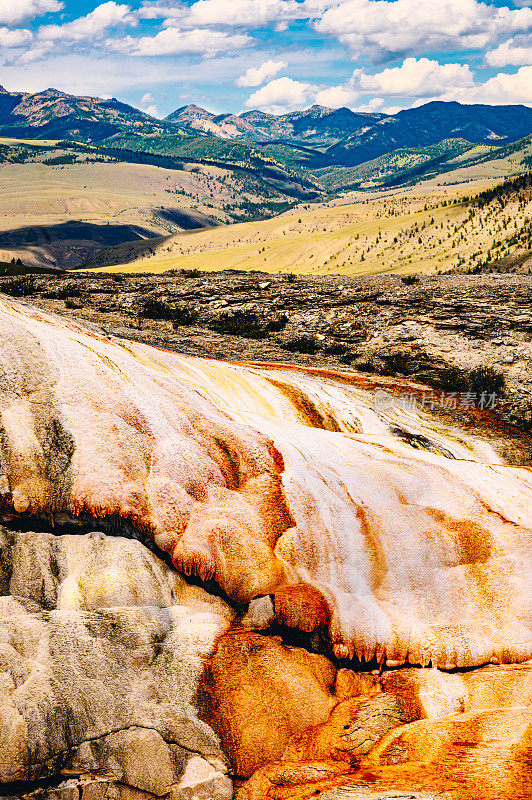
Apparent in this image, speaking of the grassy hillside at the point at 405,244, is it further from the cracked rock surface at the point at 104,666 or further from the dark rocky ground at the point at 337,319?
the cracked rock surface at the point at 104,666

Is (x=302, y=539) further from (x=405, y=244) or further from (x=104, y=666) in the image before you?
(x=405, y=244)

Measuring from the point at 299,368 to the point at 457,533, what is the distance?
40.8 ft

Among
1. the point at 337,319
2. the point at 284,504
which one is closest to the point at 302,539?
the point at 284,504

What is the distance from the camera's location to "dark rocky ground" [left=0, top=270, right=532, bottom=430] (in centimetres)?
2419

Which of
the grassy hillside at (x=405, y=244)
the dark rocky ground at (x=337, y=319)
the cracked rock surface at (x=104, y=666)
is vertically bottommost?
the cracked rock surface at (x=104, y=666)

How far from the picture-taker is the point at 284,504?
11570 millimetres

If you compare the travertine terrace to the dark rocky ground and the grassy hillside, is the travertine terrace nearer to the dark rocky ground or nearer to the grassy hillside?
the dark rocky ground

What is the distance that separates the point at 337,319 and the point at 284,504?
20356mm

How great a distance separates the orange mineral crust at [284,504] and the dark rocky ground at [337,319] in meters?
9.63

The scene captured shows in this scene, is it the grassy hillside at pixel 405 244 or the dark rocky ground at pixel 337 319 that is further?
the grassy hillside at pixel 405 244

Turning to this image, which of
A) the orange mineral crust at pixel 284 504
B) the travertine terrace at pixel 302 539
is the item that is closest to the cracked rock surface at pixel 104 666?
the travertine terrace at pixel 302 539

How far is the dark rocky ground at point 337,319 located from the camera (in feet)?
79.4

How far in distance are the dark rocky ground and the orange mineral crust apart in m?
9.63

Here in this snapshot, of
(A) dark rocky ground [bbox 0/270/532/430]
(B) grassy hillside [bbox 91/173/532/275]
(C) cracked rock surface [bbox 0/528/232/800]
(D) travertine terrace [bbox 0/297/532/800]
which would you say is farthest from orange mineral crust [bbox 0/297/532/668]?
(B) grassy hillside [bbox 91/173/532/275]
